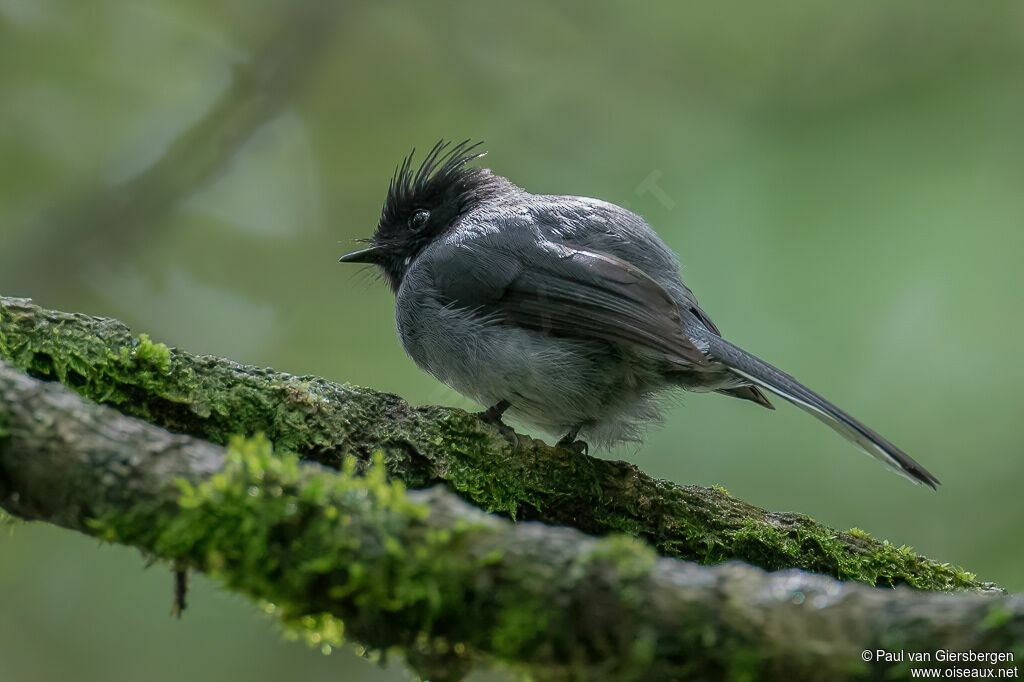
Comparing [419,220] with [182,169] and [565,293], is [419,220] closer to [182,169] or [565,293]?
[565,293]

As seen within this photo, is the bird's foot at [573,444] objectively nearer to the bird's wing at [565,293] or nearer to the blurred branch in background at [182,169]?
the bird's wing at [565,293]

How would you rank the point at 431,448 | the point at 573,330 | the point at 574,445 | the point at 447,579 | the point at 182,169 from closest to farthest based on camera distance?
the point at 447,579 < the point at 431,448 < the point at 574,445 < the point at 573,330 < the point at 182,169

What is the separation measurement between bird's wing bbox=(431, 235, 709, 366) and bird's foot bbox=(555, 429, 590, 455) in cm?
52

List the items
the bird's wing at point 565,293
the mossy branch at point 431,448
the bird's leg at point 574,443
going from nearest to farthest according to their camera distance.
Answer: the mossy branch at point 431,448 < the bird's leg at point 574,443 < the bird's wing at point 565,293

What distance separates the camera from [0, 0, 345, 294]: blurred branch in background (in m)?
5.85

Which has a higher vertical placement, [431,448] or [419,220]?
[419,220]

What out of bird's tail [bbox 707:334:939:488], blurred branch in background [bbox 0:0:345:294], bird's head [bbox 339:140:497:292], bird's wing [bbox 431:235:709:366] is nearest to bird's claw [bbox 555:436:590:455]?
bird's wing [bbox 431:235:709:366]

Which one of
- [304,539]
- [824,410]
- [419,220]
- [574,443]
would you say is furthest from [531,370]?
[304,539]

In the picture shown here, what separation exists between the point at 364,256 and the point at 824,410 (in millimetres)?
2830

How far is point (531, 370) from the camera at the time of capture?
12.6ft

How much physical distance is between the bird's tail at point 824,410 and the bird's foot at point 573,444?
774mm

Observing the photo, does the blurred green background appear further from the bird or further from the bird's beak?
the bird

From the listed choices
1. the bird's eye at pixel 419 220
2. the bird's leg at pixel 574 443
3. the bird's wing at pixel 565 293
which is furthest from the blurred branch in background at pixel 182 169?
the bird's leg at pixel 574 443

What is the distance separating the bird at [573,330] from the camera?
377cm
